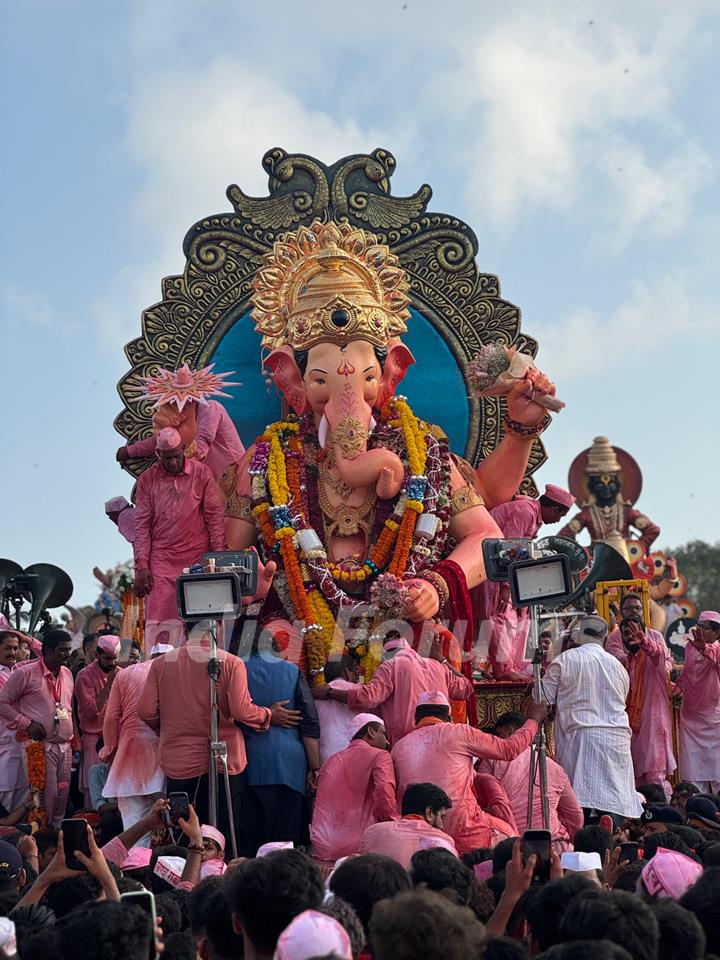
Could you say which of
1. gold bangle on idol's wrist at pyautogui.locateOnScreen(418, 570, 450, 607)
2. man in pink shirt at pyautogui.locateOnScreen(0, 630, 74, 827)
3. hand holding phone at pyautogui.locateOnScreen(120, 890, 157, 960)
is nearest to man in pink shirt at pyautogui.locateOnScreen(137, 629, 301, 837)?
man in pink shirt at pyautogui.locateOnScreen(0, 630, 74, 827)

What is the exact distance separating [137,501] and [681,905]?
7.83 m

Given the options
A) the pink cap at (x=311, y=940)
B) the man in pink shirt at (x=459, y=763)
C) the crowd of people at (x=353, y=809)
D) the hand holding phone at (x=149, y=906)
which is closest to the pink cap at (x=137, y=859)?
the crowd of people at (x=353, y=809)

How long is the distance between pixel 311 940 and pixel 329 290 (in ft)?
29.3

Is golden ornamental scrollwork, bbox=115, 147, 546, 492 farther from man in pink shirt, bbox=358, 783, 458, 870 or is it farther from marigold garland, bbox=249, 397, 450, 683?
man in pink shirt, bbox=358, 783, 458, 870

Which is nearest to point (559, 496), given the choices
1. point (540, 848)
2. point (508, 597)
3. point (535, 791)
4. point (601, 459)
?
point (508, 597)

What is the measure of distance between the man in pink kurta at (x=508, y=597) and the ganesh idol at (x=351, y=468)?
0.17 meters

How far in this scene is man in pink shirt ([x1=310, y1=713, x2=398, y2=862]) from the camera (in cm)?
837

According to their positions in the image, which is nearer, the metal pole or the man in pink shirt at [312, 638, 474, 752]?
the metal pole

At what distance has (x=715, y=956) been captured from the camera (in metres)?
4.18

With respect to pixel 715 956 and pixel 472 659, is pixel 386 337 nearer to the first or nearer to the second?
pixel 472 659

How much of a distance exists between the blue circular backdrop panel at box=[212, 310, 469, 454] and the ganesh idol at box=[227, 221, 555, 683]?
1.46 ft

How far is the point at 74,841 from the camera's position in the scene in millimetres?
4934

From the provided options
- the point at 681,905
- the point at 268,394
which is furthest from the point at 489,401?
the point at 681,905

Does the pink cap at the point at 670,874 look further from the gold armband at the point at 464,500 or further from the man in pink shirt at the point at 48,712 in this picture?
the gold armband at the point at 464,500
